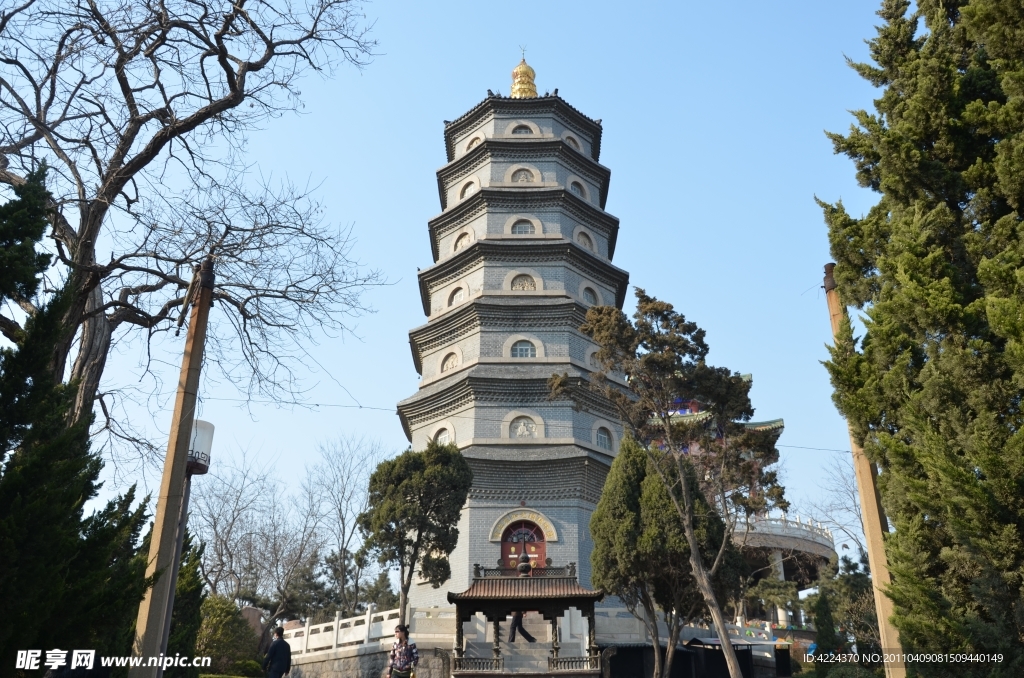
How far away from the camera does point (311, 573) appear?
31109mm

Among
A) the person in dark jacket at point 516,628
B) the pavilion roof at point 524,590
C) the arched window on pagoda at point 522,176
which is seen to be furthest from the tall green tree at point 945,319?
the arched window on pagoda at point 522,176

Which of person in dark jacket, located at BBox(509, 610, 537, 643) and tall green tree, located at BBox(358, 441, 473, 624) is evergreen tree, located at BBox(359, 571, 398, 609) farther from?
person in dark jacket, located at BBox(509, 610, 537, 643)

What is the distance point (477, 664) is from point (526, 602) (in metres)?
1.40

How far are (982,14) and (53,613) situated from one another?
9.03m

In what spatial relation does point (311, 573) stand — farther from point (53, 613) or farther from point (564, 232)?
point (53, 613)

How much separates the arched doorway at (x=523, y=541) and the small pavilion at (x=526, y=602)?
678 centimetres

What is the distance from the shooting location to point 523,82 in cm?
2969

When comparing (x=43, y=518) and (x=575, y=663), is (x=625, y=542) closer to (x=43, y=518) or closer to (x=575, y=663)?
(x=575, y=663)

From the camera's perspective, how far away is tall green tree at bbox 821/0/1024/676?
642cm

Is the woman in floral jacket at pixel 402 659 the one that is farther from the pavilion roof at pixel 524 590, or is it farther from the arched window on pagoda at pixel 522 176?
the arched window on pagoda at pixel 522 176

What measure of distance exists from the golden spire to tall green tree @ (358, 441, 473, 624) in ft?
49.6

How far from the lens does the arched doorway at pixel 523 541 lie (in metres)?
20.8

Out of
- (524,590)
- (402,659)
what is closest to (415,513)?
(524,590)

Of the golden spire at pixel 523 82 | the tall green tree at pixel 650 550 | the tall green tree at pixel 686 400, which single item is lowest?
the tall green tree at pixel 650 550
